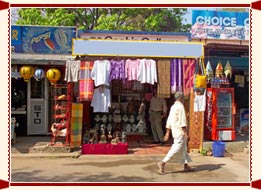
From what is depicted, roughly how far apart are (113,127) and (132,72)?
2697 millimetres

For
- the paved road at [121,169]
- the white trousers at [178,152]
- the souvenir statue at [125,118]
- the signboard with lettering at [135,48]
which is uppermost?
the signboard with lettering at [135,48]

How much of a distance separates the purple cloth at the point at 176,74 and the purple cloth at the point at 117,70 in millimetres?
1403

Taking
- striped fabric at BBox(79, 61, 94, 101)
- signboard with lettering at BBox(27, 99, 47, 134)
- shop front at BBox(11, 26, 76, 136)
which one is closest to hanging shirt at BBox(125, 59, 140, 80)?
striped fabric at BBox(79, 61, 94, 101)

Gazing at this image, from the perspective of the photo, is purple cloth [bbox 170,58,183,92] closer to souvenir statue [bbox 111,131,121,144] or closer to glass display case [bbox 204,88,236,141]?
glass display case [bbox 204,88,236,141]

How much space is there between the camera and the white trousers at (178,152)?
7.60 m

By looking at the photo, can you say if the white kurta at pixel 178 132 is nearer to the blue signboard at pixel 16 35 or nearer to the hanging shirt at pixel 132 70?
the hanging shirt at pixel 132 70

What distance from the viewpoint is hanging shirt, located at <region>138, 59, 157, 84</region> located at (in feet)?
31.2

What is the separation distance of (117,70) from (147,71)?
2.76 ft

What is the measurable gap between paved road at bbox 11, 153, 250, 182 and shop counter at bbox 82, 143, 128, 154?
0.81ft

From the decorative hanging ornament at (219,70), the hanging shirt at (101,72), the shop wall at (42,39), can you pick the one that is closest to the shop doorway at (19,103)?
the shop wall at (42,39)

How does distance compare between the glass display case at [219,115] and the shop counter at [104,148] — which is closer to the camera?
the shop counter at [104,148]

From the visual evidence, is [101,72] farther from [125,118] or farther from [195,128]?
[195,128]

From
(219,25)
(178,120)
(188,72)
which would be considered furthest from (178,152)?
(219,25)

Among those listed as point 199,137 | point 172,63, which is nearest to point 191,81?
point 172,63
